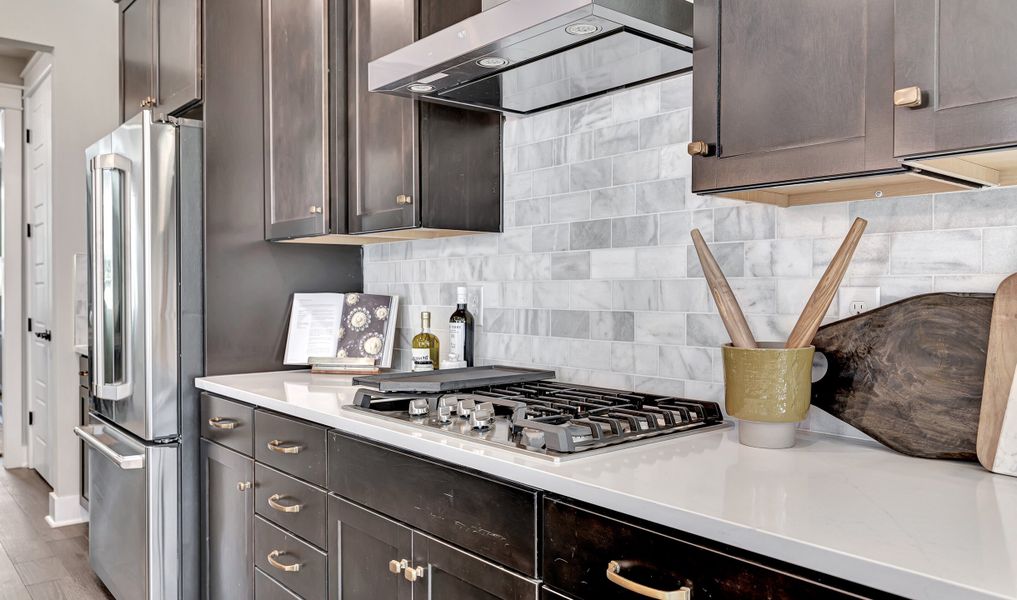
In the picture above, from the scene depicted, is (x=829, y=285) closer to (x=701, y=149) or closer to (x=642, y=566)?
(x=701, y=149)

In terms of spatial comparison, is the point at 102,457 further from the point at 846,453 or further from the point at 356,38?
the point at 846,453

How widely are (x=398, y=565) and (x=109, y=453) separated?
1.65 m

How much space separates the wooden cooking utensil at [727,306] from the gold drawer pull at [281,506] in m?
1.19

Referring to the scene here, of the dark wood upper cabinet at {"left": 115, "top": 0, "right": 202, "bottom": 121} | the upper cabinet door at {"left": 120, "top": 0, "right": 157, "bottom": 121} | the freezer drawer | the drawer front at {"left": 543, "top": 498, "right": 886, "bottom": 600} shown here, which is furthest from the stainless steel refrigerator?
the drawer front at {"left": 543, "top": 498, "right": 886, "bottom": 600}

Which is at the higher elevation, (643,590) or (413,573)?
(643,590)

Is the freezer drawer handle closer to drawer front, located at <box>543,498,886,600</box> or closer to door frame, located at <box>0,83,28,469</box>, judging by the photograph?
drawer front, located at <box>543,498,886,600</box>

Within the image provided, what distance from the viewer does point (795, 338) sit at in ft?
4.47

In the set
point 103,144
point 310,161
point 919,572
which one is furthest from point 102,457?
point 919,572

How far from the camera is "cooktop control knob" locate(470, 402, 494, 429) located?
1471 millimetres

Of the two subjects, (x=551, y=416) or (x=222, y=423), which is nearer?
(x=551, y=416)

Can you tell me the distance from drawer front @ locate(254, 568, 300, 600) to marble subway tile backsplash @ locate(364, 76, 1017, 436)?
895mm

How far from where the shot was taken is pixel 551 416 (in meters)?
Result: 1.43

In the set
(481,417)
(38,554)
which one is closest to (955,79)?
(481,417)

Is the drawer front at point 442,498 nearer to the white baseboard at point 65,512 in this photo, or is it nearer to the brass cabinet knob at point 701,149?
the brass cabinet knob at point 701,149
